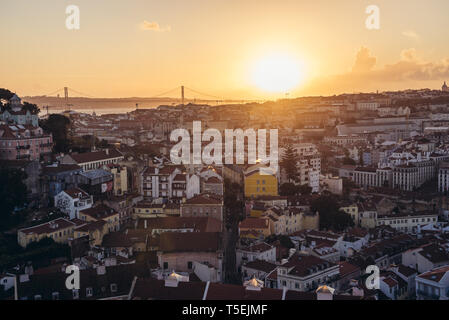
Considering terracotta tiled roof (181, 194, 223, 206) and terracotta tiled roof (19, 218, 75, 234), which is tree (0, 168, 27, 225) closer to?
terracotta tiled roof (19, 218, 75, 234)

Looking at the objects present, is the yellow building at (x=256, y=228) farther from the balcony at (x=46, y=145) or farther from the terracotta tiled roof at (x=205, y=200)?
the balcony at (x=46, y=145)

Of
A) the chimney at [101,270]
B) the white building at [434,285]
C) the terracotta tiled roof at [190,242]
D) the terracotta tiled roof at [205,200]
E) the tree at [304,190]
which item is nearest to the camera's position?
the chimney at [101,270]

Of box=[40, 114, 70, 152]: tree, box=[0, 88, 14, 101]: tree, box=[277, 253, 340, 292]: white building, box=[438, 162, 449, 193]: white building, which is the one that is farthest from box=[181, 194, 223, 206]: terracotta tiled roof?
box=[438, 162, 449, 193]: white building

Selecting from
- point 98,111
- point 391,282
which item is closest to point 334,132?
point 391,282

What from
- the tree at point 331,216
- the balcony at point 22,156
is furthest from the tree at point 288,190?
the balcony at point 22,156

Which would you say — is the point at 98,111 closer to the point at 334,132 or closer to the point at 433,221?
the point at 334,132

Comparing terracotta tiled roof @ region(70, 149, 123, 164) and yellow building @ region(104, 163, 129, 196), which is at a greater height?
terracotta tiled roof @ region(70, 149, 123, 164)
